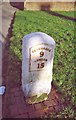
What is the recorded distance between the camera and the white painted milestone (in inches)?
163

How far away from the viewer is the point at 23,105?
4.53m

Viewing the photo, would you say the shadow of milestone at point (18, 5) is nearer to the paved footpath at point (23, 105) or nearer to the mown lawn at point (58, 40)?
the mown lawn at point (58, 40)

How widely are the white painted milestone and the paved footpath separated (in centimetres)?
17

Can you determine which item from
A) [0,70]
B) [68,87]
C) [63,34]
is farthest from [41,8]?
[68,87]

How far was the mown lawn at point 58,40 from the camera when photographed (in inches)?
200

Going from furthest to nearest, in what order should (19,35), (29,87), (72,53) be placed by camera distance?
(19,35) < (72,53) < (29,87)

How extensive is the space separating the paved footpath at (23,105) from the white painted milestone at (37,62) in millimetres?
174

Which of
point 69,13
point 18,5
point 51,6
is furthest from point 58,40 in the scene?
point 18,5

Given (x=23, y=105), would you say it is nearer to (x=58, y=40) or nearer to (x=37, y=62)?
(x=37, y=62)

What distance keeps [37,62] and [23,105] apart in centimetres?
83

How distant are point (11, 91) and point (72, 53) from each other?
2306 millimetres

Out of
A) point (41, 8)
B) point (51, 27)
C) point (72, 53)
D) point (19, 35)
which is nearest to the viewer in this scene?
point (72, 53)

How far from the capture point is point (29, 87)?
4.50 meters

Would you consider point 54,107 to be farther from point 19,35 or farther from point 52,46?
point 19,35
